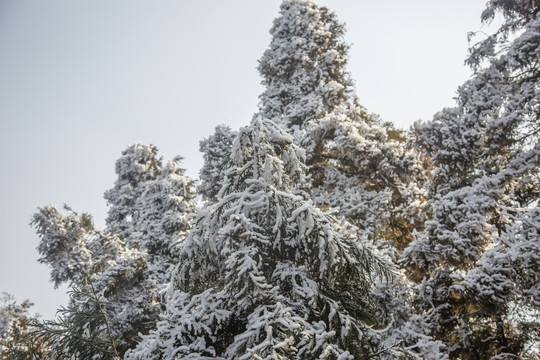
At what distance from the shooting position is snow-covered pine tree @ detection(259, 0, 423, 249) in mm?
10805

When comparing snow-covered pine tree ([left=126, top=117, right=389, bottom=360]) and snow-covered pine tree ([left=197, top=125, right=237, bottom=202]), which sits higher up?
snow-covered pine tree ([left=197, top=125, right=237, bottom=202])

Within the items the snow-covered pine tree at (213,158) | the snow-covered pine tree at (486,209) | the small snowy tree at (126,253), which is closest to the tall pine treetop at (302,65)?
the snow-covered pine tree at (213,158)

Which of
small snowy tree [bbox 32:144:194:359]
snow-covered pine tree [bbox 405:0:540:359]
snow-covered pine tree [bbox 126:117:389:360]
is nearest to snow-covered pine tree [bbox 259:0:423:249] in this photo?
snow-covered pine tree [bbox 405:0:540:359]

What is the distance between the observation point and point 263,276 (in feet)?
14.1

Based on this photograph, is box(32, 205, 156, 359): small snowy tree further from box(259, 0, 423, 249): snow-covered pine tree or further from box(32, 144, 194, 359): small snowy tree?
box(259, 0, 423, 249): snow-covered pine tree

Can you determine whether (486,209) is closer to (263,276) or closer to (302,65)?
(263,276)

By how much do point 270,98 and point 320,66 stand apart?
98.3 inches

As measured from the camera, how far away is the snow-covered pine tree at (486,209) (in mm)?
6750

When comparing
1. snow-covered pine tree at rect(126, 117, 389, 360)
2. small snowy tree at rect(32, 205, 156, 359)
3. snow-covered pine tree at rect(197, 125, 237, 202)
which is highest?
snow-covered pine tree at rect(197, 125, 237, 202)

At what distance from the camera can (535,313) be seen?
7605mm

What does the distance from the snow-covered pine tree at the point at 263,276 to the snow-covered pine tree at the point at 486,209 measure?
3.23 meters

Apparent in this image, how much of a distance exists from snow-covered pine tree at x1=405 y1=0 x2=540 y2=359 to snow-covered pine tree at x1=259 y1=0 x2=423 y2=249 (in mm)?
2082

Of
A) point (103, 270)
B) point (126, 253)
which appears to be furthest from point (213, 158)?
point (103, 270)

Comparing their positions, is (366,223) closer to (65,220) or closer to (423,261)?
(423,261)
